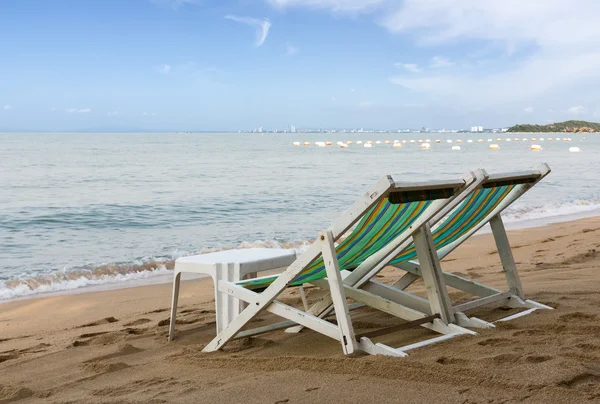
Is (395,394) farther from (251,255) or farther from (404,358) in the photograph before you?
(251,255)

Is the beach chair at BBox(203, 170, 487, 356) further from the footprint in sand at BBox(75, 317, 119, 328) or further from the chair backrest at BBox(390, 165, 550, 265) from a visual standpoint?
the footprint in sand at BBox(75, 317, 119, 328)

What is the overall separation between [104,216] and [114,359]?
32.8 ft

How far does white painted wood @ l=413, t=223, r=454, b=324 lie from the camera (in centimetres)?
351

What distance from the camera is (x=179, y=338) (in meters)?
4.07

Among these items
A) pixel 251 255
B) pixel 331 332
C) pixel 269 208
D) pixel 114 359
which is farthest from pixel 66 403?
pixel 269 208

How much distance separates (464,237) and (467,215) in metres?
0.52

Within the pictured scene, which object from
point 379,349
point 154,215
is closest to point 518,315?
point 379,349

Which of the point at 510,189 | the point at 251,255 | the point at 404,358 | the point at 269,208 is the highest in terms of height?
the point at 510,189

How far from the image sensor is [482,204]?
149 inches

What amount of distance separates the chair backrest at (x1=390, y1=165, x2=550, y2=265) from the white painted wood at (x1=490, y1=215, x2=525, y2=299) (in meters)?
0.09

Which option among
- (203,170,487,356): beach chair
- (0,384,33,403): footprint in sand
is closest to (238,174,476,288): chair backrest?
(203,170,487,356): beach chair

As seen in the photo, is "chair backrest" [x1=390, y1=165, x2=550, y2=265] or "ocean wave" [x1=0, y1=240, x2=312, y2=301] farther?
"ocean wave" [x1=0, y1=240, x2=312, y2=301]

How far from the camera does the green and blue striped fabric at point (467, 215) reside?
3678 millimetres

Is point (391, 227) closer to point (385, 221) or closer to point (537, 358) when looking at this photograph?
point (385, 221)
